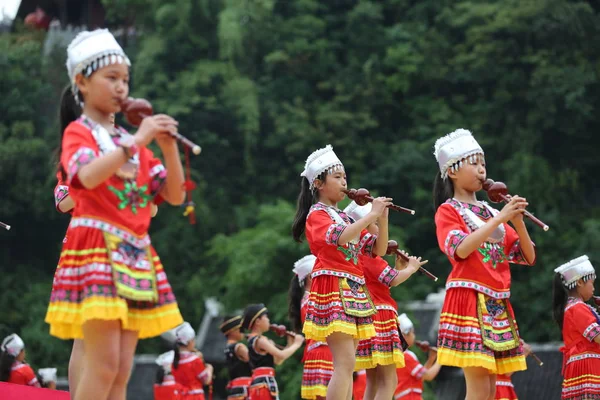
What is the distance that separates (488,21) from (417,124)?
2940mm

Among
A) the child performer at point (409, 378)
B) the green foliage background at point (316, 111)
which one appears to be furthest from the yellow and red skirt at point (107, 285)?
the green foliage background at point (316, 111)

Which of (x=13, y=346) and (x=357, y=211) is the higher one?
(x=357, y=211)

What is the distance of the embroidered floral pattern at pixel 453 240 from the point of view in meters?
5.74

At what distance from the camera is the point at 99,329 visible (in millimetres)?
4188

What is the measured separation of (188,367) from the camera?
9953 millimetres

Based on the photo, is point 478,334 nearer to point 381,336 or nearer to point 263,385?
point 381,336

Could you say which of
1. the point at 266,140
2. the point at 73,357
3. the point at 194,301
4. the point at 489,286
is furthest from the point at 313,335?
the point at 266,140

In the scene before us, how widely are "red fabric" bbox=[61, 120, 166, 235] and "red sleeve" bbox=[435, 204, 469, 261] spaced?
1991mm

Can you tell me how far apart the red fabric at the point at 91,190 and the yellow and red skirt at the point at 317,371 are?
362 cm

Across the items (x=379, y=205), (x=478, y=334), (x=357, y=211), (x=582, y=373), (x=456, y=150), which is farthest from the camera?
(x=582, y=373)

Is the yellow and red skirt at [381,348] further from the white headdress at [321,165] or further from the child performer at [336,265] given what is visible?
the white headdress at [321,165]

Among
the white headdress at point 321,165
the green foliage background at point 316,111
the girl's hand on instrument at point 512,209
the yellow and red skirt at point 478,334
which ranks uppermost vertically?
the green foliage background at point 316,111

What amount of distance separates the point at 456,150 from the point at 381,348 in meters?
1.39

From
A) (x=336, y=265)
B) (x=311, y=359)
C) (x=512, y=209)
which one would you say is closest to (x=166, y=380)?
(x=311, y=359)
